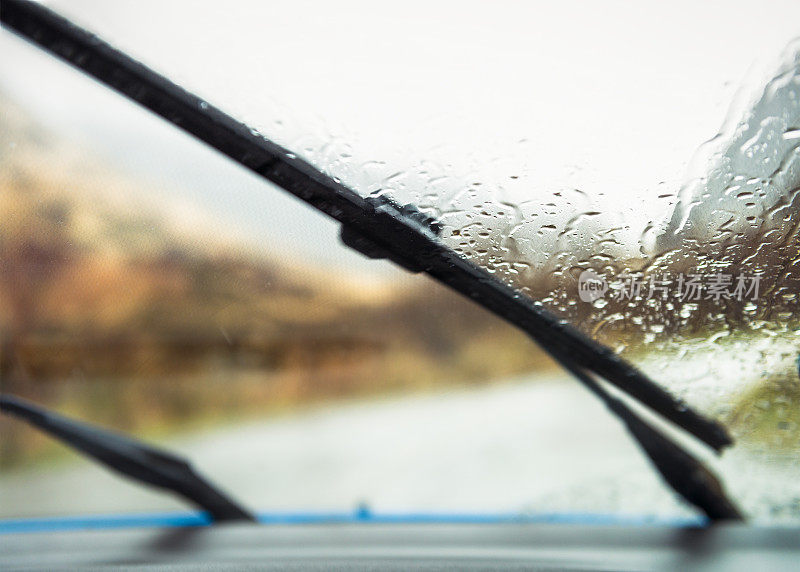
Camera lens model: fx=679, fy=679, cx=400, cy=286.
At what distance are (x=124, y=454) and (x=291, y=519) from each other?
25.0 inches

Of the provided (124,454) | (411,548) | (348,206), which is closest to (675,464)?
(411,548)

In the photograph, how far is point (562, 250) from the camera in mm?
1919

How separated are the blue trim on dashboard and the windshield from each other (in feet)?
0.16

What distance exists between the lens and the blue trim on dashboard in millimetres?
2377

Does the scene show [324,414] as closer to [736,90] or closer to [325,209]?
[325,209]

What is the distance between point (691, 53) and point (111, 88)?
147cm

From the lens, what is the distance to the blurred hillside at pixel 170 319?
7.29 feet

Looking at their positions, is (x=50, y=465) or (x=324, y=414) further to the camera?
(x=324, y=414)

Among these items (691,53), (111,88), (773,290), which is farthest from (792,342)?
(111,88)

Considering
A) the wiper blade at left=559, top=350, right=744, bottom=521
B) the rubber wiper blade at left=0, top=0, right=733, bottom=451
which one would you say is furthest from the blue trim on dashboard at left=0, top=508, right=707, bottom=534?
the rubber wiper blade at left=0, top=0, right=733, bottom=451

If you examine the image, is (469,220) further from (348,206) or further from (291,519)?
(291,519)
